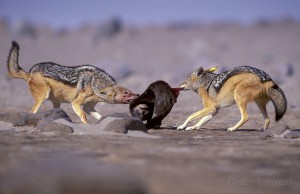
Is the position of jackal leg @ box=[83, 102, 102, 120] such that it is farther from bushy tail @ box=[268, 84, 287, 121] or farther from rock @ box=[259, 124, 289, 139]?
rock @ box=[259, 124, 289, 139]

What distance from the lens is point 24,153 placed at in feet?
26.0

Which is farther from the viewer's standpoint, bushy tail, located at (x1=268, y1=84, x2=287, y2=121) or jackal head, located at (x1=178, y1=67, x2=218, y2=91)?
jackal head, located at (x1=178, y1=67, x2=218, y2=91)

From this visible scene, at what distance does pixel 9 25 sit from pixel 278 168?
158ft

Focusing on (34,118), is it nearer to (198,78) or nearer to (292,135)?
(198,78)

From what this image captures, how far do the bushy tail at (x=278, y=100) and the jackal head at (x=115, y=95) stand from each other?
8.60 ft

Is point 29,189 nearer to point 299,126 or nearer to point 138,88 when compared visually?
point 299,126

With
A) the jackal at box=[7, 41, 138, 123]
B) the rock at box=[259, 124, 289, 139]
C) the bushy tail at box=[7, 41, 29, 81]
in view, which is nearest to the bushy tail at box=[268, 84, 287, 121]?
the rock at box=[259, 124, 289, 139]

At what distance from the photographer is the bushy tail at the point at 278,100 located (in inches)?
444

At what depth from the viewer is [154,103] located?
37.9 feet

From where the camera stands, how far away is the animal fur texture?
11297mm

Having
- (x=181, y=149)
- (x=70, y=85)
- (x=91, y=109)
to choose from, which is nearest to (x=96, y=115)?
(x=91, y=109)

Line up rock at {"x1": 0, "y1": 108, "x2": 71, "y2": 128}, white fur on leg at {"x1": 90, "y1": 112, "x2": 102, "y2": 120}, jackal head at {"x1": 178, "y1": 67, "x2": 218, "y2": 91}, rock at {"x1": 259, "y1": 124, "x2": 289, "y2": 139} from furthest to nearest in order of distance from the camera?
1. white fur on leg at {"x1": 90, "y1": 112, "x2": 102, "y2": 120}
2. jackal head at {"x1": 178, "y1": 67, "x2": 218, "y2": 91}
3. rock at {"x1": 0, "y1": 108, "x2": 71, "y2": 128}
4. rock at {"x1": 259, "y1": 124, "x2": 289, "y2": 139}

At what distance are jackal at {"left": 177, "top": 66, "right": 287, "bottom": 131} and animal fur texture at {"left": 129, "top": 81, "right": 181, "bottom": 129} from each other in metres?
0.51

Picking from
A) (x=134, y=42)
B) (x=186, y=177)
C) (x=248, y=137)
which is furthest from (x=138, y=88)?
(x=134, y=42)
